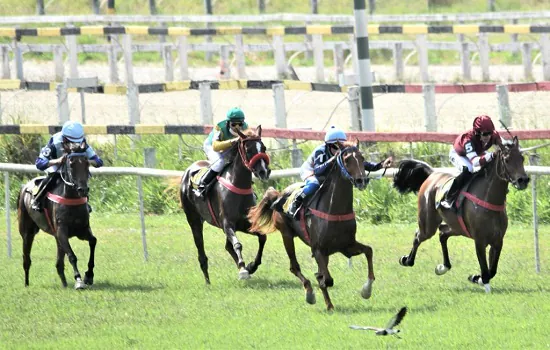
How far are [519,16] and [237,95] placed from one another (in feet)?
22.7

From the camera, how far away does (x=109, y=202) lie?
64.7 feet

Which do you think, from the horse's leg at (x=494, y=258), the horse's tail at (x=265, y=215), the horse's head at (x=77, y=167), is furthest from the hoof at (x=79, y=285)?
the horse's leg at (x=494, y=258)

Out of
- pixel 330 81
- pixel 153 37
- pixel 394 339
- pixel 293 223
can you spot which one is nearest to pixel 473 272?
pixel 293 223

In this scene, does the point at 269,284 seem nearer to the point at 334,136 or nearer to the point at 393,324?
the point at 334,136

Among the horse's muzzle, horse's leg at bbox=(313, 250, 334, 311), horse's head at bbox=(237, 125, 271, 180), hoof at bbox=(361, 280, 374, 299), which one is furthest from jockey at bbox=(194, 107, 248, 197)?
the horse's muzzle

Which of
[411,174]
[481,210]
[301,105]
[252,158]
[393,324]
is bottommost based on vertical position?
[393,324]

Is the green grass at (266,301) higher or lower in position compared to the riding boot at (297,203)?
lower

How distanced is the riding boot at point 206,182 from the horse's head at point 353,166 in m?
2.85

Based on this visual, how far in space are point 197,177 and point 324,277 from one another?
305cm

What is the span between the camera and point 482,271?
1283cm

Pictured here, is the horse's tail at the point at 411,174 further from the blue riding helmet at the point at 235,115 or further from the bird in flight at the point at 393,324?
the bird in flight at the point at 393,324

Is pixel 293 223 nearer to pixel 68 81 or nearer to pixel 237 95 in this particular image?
pixel 68 81

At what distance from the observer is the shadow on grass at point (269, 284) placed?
45.1 feet

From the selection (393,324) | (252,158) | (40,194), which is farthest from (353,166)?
(40,194)
